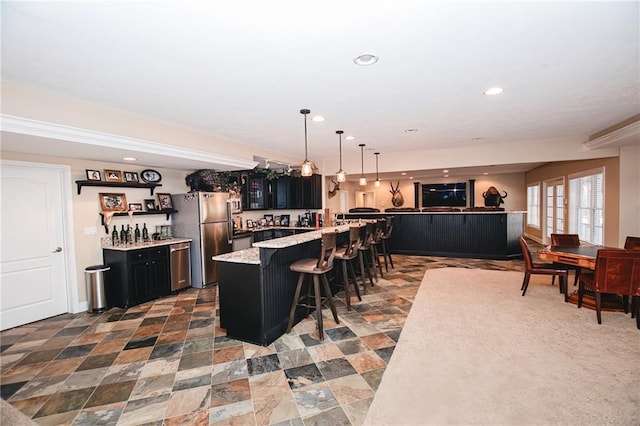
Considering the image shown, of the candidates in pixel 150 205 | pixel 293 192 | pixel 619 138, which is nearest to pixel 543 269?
pixel 619 138

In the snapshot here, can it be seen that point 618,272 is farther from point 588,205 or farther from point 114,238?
point 114,238

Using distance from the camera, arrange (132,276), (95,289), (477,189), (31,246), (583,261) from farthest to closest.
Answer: (477,189), (132,276), (95,289), (31,246), (583,261)

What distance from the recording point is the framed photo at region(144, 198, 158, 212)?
17.0 feet

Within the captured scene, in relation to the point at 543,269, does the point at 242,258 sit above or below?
above

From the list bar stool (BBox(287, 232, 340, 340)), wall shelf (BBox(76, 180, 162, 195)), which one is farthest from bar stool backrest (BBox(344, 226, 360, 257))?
wall shelf (BBox(76, 180, 162, 195))

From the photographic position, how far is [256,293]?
317cm

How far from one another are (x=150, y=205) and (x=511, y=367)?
543cm

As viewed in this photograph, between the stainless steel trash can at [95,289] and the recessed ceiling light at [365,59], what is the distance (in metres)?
4.38

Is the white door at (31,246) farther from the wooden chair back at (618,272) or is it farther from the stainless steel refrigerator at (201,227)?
the wooden chair back at (618,272)

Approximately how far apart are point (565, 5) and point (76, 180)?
18.3ft

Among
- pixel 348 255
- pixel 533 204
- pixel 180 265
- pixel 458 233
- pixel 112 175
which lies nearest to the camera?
pixel 348 255

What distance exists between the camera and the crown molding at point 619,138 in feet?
13.6

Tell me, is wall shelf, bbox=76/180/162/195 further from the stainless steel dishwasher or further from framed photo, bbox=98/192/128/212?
the stainless steel dishwasher

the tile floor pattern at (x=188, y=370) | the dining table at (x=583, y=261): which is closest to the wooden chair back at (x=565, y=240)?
the dining table at (x=583, y=261)
